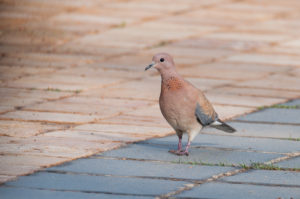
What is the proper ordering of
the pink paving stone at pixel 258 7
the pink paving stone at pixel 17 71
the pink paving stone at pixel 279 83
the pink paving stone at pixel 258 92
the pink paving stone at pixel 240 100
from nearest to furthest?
1. the pink paving stone at pixel 240 100
2. the pink paving stone at pixel 258 92
3. the pink paving stone at pixel 279 83
4. the pink paving stone at pixel 17 71
5. the pink paving stone at pixel 258 7

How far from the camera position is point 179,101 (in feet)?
21.6

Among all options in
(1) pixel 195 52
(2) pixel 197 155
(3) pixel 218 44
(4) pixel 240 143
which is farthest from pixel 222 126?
(3) pixel 218 44

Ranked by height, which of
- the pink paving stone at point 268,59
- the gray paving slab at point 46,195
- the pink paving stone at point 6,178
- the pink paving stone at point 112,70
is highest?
the pink paving stone at point 268,59

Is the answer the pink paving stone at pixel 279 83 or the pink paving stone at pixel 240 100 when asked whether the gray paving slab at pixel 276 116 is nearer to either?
the pink paving stone at pixel 240 100

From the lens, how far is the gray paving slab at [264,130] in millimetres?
7594

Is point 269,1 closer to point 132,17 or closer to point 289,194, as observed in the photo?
point 132,17

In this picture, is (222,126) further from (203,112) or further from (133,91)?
(133,91)

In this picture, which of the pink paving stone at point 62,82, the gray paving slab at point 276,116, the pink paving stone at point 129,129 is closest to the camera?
the pink paving stone at point 129,129

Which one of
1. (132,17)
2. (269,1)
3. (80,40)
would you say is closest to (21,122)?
(80,40)

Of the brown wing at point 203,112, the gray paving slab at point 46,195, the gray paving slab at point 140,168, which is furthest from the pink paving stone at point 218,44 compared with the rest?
the gray paving slab at point 46,195

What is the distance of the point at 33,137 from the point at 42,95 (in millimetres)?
2021

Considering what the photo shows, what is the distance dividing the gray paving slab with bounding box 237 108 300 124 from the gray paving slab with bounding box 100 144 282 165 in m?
1.39

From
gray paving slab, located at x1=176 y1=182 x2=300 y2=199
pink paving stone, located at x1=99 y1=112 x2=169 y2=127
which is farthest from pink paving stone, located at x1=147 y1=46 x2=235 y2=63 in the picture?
gray paving slab, located at x1=176 y1=182 x2=300 y2=199

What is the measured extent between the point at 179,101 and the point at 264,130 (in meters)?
1.51
